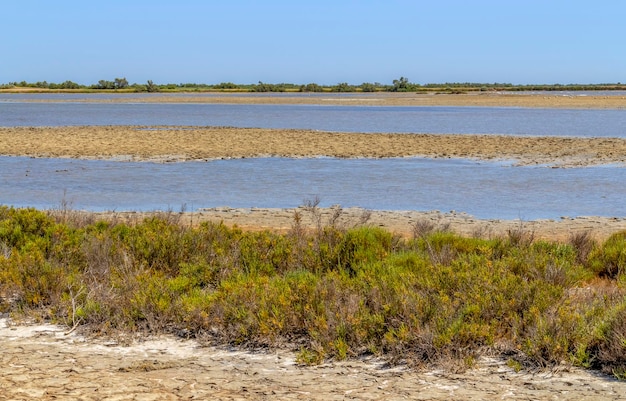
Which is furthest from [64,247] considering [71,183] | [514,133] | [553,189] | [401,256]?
[514,133]

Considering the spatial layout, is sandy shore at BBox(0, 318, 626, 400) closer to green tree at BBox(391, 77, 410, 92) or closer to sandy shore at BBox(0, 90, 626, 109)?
sandy shore at BBox(0, 90, 626, 109)

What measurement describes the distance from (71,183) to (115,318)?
13.1m

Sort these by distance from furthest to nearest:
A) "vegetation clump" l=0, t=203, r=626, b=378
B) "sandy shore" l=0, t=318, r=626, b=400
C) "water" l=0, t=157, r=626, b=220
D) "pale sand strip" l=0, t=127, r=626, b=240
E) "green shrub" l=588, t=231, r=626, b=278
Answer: "pale sand strip" l=0, t=127, r=626, b=240, "water" l=0, t=157, r=626, b=220, "green shrub" l=588, t=231, r=626, b=278, "vegetation clump" l=0, t=203, r=626, b=378, "sandy shore" l=0, t=318, r=626, b=400

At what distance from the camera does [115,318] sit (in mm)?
7305

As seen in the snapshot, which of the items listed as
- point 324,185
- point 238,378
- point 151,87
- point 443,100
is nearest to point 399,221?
point 324,185

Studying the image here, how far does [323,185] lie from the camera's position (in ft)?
63.4

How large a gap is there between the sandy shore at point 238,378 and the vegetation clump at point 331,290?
15 cm

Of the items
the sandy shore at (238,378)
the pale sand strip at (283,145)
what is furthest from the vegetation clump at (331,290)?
the pale sand strip at (283,145)

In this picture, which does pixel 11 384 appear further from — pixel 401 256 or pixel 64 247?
pixel 401 256

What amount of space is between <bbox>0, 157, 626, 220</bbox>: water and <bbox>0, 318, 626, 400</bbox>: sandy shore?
851 centimetres

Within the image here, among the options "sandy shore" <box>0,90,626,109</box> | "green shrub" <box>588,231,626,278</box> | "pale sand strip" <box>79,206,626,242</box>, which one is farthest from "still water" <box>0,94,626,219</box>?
"sandy shore" <box>0,90,626,109</box>

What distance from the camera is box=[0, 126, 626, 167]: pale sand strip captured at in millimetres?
26391

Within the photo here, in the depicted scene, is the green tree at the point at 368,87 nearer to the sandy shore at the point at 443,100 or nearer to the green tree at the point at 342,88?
the green tree at the point at 342,88

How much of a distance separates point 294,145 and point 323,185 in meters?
10.3
